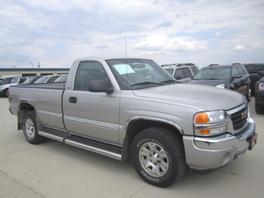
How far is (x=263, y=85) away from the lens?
26.8 ft

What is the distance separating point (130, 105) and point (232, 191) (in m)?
1.81

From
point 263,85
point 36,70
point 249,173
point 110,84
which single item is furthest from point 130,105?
point 36,70

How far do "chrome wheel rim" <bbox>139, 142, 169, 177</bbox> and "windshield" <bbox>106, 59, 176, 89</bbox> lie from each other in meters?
0.96

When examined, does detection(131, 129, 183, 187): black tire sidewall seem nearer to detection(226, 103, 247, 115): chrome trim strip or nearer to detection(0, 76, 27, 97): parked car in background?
detection(226, 103, 247, 115): chrome trim strip

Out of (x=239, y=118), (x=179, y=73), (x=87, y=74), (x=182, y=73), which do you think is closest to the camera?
(x=239, y=118)

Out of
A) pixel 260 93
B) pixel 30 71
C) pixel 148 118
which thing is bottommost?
pixel 30 71

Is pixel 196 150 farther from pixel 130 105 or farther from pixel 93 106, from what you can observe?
pixel 93 106

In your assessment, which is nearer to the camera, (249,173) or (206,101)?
(206,101)

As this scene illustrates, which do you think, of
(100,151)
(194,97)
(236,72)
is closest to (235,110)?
(194,97)

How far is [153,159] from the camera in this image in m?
3.73

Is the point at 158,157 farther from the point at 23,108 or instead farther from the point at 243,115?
the point at 23,108

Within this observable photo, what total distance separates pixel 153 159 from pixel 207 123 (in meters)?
0.98

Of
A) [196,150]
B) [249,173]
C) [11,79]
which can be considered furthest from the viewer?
[11,79]

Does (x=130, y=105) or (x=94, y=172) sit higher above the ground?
(x=130, y=105)
